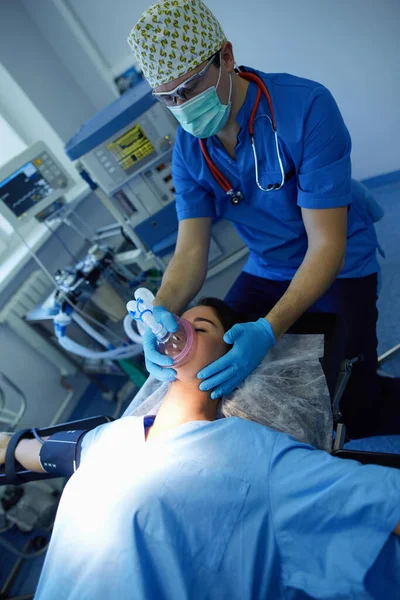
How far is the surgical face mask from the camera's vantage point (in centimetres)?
101

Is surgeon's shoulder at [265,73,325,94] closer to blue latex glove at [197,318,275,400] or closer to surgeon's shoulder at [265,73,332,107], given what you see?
surgeon's shoulder at [265,73,332,107]

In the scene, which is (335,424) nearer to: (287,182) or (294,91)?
(287,182)

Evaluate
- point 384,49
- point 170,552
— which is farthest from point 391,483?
point 384,49

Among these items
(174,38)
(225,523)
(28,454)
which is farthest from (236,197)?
(28,454)

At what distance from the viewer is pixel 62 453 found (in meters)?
1.14

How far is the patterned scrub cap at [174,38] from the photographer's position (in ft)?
3.10

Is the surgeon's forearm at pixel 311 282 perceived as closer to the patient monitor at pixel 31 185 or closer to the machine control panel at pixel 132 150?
Result: the machine control panel at pixel 132 150

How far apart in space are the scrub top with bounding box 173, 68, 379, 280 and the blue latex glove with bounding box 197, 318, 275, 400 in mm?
421

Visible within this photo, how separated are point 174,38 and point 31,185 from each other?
50.7 inches

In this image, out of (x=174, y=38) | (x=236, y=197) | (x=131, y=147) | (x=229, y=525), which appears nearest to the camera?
(x=229, y=525)

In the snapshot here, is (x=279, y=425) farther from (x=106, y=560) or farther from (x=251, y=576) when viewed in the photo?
(x=106, y=560)

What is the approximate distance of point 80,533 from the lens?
2.71ft

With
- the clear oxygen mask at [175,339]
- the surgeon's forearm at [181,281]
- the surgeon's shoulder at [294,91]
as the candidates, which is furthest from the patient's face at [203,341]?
the surgeon's shoulder at [294,91]

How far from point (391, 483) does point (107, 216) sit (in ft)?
8.88
